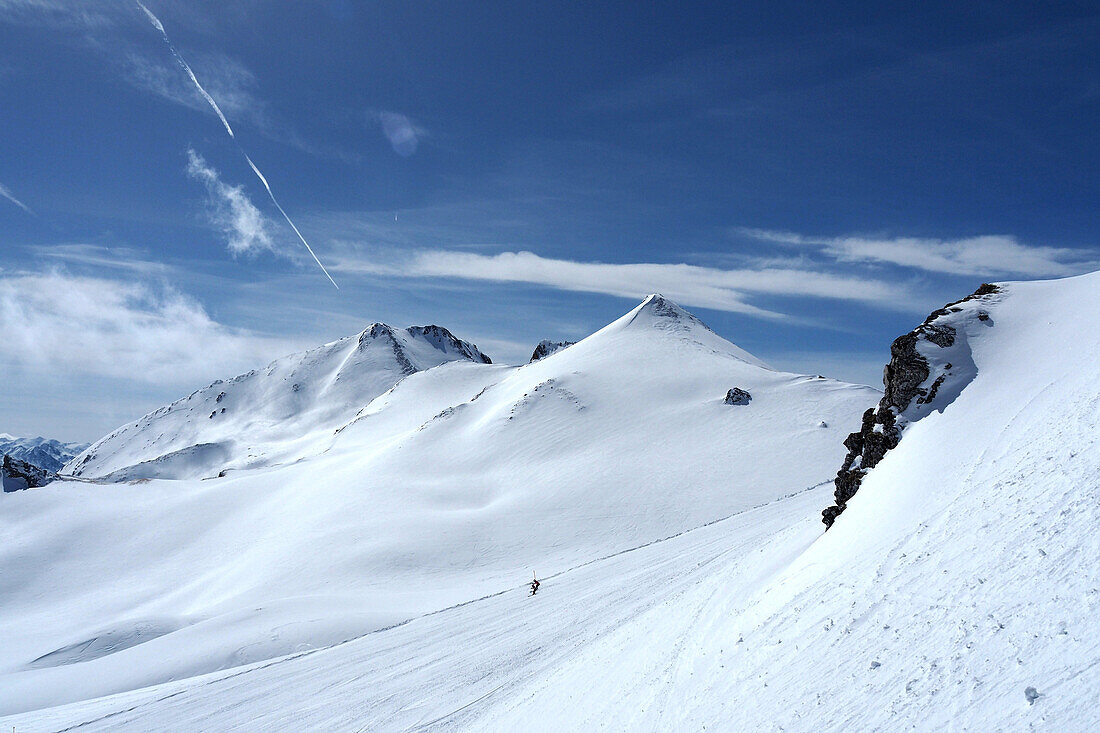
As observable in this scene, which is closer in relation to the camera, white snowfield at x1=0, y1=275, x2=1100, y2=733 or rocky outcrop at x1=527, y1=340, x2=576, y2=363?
white snowfield at x1=0, y1=275, x2=1100, y2=733

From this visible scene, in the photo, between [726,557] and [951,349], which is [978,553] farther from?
[726,557]

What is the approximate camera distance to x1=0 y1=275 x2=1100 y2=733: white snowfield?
8.21 m

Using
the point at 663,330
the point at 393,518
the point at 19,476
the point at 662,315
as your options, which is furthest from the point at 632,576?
the point at 19,476

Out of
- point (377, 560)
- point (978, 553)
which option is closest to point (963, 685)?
point (978, 553)

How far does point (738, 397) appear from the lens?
57125 millimetres

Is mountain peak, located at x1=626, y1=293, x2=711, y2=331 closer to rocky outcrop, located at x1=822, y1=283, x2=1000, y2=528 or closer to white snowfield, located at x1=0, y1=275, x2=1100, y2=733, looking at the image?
white snowfield, located at x1=0, y1=275, x2=1100, y2=733

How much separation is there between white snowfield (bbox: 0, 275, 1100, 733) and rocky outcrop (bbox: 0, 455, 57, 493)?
55.3 ft

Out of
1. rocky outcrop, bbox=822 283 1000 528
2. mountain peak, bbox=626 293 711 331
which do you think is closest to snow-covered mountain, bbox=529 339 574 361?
mountain peak, bbox=626 293 711 331

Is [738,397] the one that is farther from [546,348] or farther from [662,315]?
[546,348]

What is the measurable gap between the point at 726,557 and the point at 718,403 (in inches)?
1431

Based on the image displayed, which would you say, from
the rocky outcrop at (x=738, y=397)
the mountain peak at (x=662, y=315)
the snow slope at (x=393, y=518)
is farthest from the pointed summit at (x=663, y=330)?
the rocky outcrop at (x=738, y=397)

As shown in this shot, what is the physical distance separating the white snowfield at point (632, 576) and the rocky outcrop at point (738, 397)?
1359 millimetres

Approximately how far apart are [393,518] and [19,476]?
6558cm

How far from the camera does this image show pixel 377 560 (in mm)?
36281
